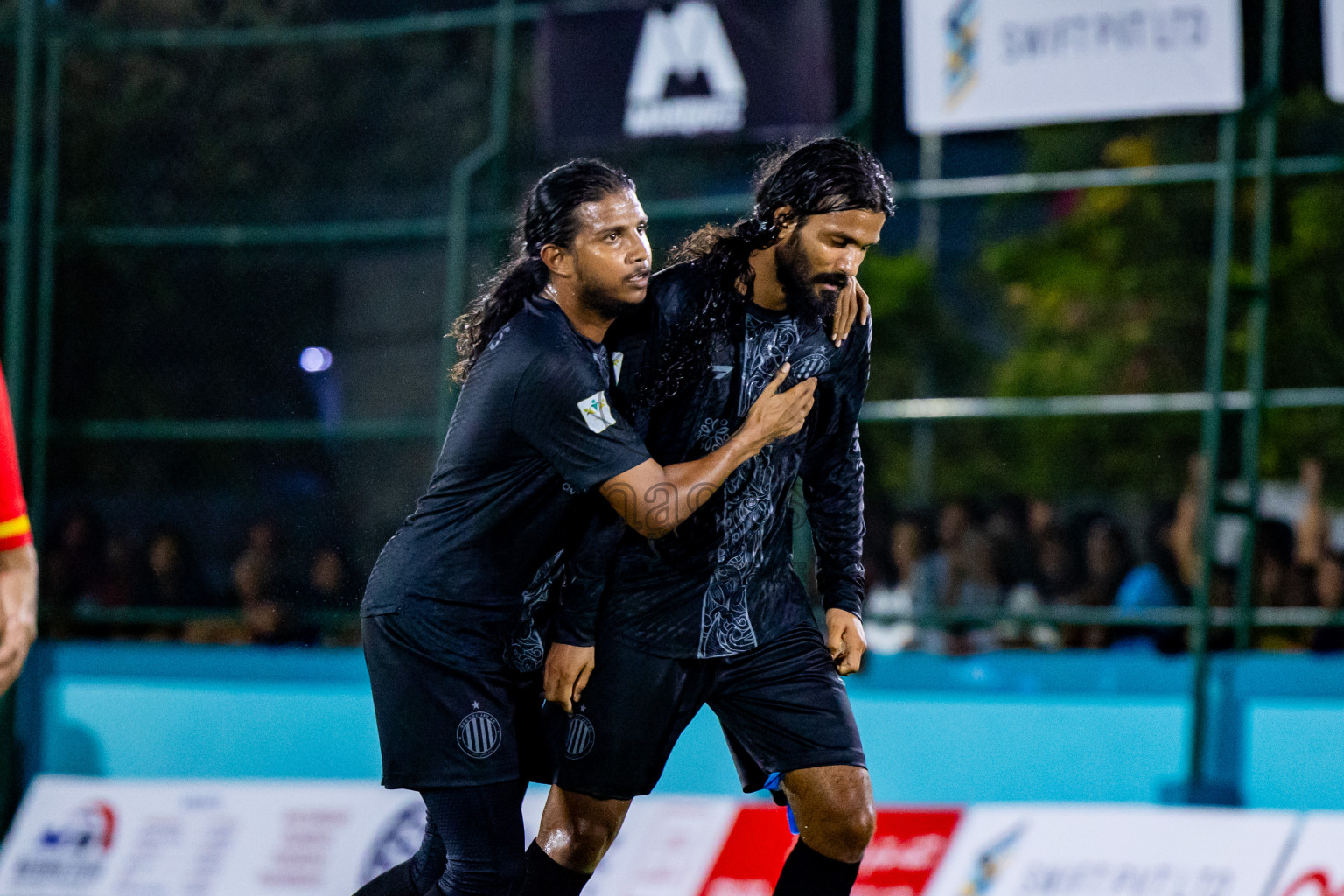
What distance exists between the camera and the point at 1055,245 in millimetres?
7578

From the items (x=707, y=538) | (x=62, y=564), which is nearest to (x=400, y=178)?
(x=62, y=564)

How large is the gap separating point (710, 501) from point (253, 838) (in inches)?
132

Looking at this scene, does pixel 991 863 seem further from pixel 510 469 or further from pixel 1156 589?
pixel 510 469

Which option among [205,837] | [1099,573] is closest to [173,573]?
[205,837]

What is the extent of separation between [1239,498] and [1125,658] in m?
0.74

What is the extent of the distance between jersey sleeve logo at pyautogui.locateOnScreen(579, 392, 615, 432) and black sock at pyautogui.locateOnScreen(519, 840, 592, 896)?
3.28 ft

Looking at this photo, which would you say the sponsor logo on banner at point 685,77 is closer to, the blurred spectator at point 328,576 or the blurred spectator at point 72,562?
the blurred spectator at point 328,576

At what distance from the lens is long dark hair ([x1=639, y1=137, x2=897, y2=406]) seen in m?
3.44

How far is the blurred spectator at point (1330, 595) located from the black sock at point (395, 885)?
369cm

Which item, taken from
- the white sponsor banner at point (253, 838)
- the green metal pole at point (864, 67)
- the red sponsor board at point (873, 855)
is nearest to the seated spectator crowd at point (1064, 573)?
the red sponsor board at point (873, 855)

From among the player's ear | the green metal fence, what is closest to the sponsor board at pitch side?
the green metal fence

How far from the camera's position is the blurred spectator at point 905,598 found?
6508 mm

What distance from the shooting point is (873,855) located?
5621 mm

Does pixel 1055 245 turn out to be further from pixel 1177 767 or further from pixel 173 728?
pixel 173 728
